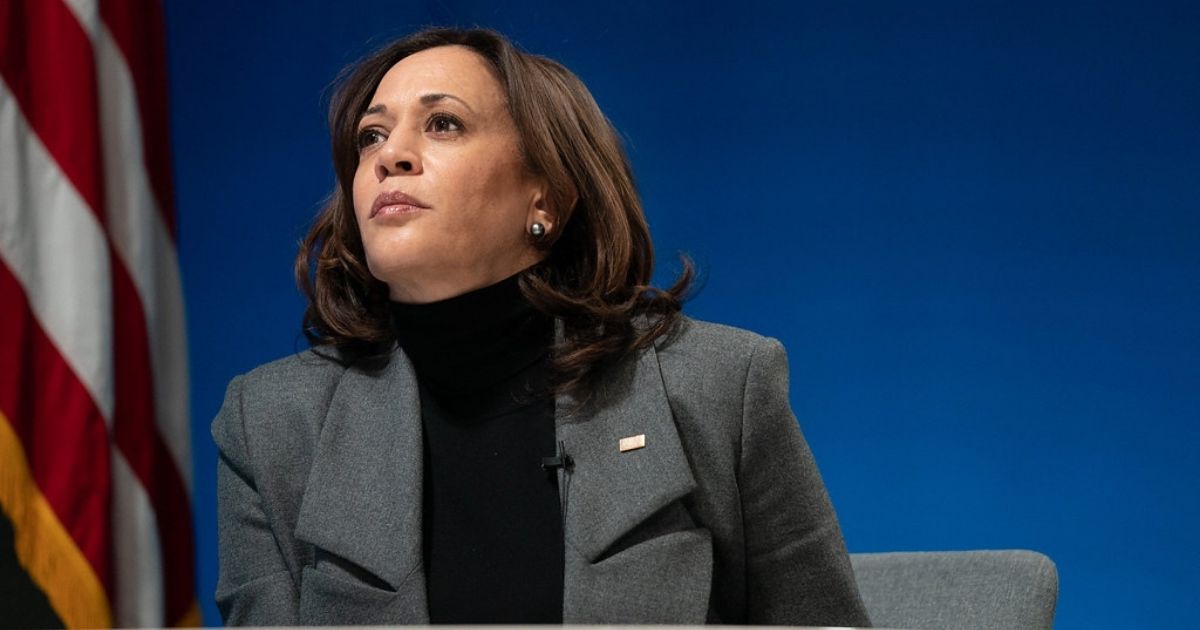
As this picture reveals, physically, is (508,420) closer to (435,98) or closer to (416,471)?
(416,471)

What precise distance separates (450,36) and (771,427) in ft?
2.41

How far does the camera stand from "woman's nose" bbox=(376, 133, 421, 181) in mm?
1683

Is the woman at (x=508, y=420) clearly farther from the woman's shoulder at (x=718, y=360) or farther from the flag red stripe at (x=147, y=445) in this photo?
the flag red stripe at (x=147, y=445)

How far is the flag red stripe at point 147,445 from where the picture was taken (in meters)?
2.44

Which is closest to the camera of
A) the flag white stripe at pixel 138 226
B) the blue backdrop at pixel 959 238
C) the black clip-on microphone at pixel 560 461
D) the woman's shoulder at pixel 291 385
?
the black clip-on microphone at pixel 560 461

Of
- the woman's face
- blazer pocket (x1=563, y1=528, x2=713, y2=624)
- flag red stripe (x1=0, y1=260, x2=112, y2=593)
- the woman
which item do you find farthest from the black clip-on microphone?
flag red stripe (x1=0, y1=260, x2=112, y2=593)

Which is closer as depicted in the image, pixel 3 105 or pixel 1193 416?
pixel 3 105

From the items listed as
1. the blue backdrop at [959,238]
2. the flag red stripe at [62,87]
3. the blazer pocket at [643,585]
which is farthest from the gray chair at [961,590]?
the flag red stripe at [62,87]

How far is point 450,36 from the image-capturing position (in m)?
1.92

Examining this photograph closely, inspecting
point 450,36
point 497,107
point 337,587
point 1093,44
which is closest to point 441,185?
point 497,107

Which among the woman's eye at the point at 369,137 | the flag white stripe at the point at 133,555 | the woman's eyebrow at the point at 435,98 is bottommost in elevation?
the flag white stripe at the point at 133,555

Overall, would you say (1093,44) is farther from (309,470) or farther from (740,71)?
(309,470)

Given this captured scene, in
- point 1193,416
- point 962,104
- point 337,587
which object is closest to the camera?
point 337,587

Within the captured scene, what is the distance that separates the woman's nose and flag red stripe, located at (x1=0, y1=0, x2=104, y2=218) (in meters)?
0.95
